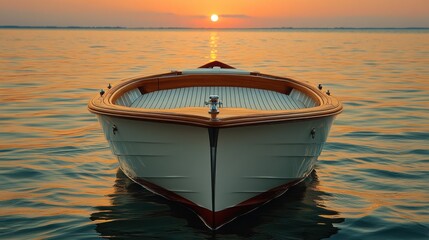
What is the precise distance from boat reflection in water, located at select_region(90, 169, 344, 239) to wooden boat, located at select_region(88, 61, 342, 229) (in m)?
0.18

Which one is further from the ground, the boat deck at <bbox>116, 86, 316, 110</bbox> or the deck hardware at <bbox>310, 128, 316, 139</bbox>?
the boat deck at <bbox>116, 86, 316, 110</bbox>

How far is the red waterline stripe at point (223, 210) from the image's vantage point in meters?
6.09

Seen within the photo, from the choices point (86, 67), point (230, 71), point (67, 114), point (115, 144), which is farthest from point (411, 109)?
point (86, 67)

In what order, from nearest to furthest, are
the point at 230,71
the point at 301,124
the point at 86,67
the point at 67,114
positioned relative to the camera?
the point at 301,124
the point at 230,71
the point at 67,114
the point at 86,67

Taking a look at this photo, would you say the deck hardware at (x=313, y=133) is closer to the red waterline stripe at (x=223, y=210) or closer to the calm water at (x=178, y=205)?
the red waterline stripe at (x=223, y=210)

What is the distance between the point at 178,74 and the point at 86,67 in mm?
19148

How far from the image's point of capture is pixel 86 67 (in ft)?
94.4

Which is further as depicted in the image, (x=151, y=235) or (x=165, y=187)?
(x=165, y=187)

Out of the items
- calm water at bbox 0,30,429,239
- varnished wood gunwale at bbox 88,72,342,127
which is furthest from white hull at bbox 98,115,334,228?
calm water at bbox 0,30,429,239

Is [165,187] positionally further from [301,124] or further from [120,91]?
[120,91]

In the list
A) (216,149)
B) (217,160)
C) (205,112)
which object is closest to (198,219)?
(217,160)

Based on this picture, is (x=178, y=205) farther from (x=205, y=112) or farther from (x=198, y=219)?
(x=205, y=112)

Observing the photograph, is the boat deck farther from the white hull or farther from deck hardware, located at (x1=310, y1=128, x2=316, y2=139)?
the white hull

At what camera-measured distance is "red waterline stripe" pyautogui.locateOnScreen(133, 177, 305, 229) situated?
240 inches
